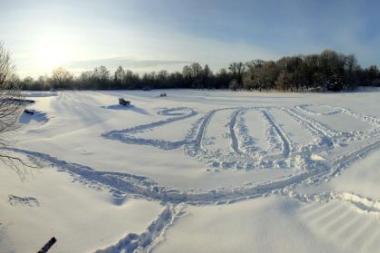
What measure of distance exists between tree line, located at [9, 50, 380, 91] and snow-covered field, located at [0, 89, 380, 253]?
119 feet

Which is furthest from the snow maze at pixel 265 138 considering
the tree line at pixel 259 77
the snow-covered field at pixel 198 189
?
the tree line at pixel 259 77

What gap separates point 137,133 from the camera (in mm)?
23719

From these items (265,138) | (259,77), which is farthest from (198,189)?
(259,77)

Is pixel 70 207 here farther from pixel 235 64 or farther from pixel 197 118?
pixel 235 64

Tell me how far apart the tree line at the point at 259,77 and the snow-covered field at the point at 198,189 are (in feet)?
119

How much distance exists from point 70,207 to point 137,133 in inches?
491

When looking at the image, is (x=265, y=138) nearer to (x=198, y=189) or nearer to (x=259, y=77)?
(x=198, y=189)

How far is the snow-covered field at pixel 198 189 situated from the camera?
30.2 feet

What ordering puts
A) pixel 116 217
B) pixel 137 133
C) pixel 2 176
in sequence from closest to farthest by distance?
1. pixel 116 217
2. pixel 2 176
3. pixel 137 133

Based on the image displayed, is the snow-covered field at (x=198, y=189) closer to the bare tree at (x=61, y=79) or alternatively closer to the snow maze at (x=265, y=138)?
the snow maze at (x=265, y=138)

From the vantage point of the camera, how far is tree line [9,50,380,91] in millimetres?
70938

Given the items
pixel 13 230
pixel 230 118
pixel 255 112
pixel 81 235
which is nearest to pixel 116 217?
pixel 81 235

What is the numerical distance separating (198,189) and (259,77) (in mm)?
73320

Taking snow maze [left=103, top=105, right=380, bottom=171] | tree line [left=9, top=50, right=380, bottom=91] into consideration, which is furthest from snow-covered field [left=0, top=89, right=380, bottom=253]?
tree line [left=9, top=50, right=380, bottom=91]
